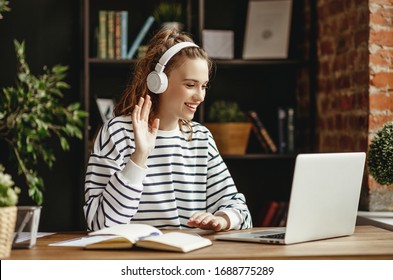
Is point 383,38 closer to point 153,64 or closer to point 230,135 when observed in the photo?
point 230,135

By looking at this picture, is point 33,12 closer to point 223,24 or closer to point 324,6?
point 223,24

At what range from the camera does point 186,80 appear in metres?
2.27

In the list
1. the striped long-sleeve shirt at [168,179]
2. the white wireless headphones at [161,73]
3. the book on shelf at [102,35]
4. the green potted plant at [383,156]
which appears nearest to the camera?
the striped long-sleeve shirt at [168,179]

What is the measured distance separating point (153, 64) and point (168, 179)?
1.35ft

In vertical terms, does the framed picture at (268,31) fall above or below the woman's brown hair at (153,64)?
above

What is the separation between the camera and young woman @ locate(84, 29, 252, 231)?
2.13 metres

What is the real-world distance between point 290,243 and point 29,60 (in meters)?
2.33

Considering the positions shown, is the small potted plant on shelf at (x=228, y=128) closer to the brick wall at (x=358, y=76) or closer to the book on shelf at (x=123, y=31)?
the brick wall at (x=358, y=76)

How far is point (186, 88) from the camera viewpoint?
7.41 feet

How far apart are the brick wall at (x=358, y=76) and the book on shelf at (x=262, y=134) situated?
1.02 feet

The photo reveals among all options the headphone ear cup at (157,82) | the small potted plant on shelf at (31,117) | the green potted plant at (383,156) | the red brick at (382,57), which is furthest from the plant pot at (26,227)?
the red brick at (382,57)

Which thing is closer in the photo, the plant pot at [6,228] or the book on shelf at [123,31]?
the plant pot at [6,228]

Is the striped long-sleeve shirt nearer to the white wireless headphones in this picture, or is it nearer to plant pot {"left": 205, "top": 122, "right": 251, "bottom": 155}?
the white wireless headphones

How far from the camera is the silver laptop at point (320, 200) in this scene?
1664 millimetres
